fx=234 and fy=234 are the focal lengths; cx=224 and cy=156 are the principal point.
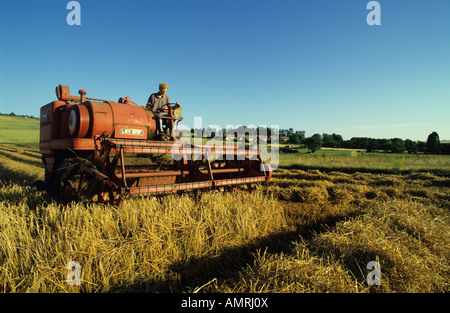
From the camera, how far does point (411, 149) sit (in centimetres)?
7138

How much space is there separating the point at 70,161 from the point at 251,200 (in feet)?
11.7

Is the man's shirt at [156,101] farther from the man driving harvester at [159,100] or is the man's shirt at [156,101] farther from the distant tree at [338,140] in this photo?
the distant tree at [338,140]

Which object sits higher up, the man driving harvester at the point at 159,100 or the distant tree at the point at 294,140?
the distant tree at the point at 294,140

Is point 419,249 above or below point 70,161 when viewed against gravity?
below

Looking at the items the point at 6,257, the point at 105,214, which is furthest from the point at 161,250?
the point at 6,257

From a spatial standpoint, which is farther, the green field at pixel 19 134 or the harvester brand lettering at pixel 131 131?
the green field at pixel 19 134

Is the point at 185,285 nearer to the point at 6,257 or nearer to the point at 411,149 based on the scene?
the point at 6,257

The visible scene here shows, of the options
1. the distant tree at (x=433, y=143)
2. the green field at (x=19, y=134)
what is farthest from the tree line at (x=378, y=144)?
the green field at (x=19, y=134)
